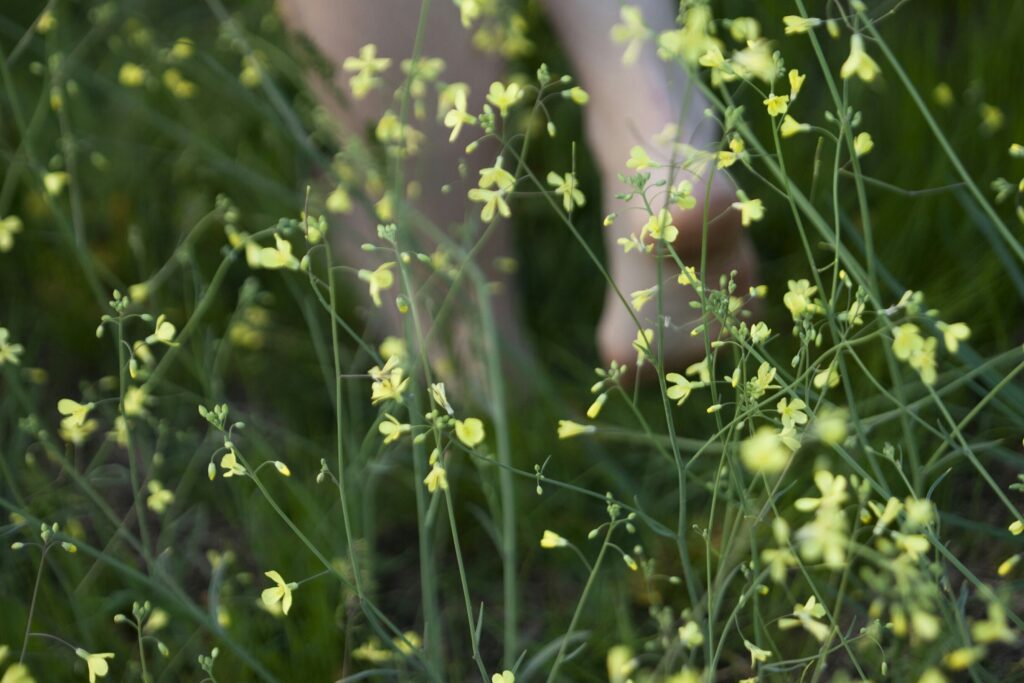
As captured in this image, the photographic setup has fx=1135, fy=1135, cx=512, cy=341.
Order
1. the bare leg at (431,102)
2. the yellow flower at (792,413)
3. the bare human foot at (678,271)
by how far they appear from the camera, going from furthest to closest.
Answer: the bare leg at (431,102) → the bare human foot at (678,271) → the yellow flower at (792,413)

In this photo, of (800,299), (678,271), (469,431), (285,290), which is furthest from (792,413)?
(285,290)

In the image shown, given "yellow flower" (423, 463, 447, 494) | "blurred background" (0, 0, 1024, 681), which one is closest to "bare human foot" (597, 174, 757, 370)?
"blurred background" (0, 0, 1024, 681)

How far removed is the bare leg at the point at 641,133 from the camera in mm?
1178

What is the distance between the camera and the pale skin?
120 cm

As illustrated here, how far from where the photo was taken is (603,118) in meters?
1.31

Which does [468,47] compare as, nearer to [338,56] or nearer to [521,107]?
[338,56]

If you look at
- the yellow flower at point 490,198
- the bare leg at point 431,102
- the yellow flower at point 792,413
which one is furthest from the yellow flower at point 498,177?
the bare leg at point 431,102

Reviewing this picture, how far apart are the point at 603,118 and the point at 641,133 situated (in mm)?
109

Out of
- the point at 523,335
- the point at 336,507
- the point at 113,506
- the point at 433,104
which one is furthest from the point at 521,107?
the point at 113,506

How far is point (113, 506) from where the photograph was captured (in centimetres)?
155

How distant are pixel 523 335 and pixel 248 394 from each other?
424 mm

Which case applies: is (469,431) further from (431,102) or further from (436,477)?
(431,102)

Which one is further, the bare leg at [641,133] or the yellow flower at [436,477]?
the bare leg at [641,133]

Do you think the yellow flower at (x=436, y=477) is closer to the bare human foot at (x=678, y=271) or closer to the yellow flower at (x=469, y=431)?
the yellow flower at (x=469, y=431)
